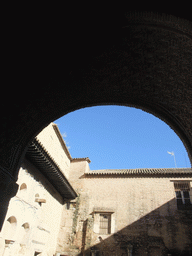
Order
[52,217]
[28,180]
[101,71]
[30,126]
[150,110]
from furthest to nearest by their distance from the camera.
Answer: [52,217], [28,180], [150,110], [30,126], [101,71]

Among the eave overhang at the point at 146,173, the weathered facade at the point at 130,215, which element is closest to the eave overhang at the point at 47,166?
the weathered facade at the point at 130,215

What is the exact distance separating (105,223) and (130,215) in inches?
71.4

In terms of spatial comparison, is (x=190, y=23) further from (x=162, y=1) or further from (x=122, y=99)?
(x=122, y=99)

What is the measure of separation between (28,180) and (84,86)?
6.16 metres

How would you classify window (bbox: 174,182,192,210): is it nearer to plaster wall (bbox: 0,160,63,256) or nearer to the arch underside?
plaster wall (bbox: 0,160,63,256)

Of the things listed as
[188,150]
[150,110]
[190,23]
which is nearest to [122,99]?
[150,110]

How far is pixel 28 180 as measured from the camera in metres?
8.14

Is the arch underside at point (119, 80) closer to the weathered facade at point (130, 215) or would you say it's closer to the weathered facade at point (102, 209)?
the weathered facade at point (102, 209)

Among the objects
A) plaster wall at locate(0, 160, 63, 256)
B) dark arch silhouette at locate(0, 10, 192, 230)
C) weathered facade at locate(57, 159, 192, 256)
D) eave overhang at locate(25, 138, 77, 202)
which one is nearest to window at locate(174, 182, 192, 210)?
weathered facade at locate(57, 159, 192, 256)

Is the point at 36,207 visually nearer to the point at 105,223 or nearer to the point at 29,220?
the point at 29,220

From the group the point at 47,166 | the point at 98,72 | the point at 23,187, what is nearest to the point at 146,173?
the point at 47,166

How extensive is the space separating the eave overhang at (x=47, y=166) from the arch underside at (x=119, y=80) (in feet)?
11.2

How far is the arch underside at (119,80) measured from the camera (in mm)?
2674

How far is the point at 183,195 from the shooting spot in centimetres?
1292
